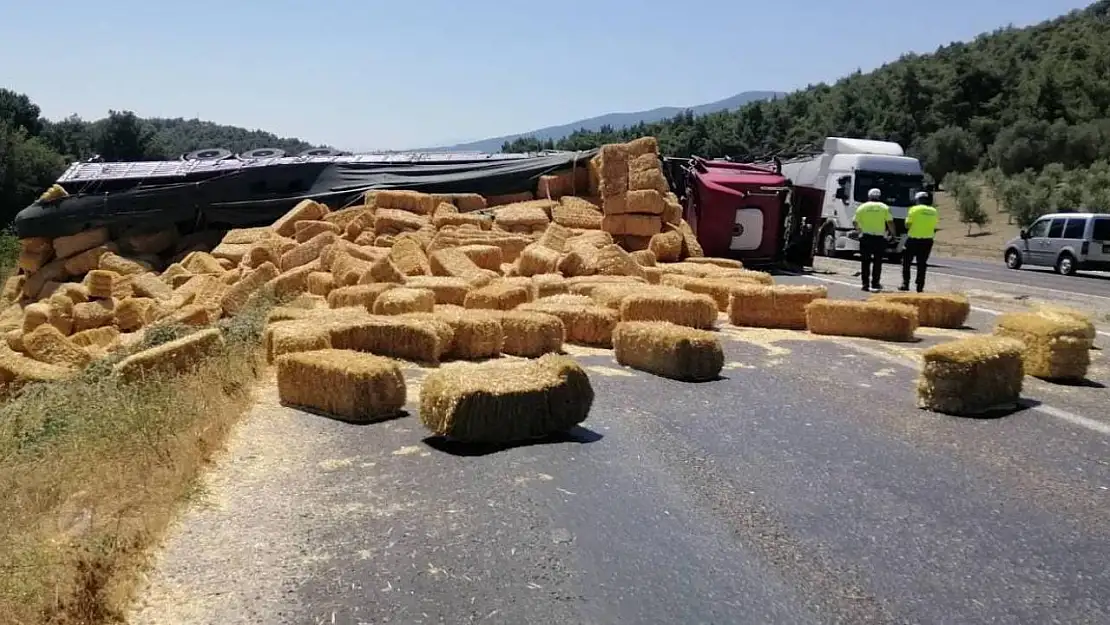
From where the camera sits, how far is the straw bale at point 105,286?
1659cm

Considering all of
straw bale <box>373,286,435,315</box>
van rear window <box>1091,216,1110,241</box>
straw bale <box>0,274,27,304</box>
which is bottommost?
van rear window <box>1091,216,1110,241</box>

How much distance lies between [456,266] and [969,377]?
808 centimetres

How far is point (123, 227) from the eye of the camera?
63.0 feet

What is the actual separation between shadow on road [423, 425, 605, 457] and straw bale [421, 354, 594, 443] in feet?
0.13

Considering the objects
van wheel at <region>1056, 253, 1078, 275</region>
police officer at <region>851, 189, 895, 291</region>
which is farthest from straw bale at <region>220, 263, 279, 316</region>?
van wheel at <region>1056, 253, 1078, 275</region>

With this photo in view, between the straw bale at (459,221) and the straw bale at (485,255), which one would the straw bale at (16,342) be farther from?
the straw bale at (459,221)

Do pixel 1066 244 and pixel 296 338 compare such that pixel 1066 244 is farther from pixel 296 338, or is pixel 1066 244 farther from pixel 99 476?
pixel 99 476

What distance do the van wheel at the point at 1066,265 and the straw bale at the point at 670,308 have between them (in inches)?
858

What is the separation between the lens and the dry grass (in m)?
4.16

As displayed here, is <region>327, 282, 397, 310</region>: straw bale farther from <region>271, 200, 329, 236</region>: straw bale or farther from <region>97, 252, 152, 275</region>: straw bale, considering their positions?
<region>97, 252, 152, 275</region>: straw bale

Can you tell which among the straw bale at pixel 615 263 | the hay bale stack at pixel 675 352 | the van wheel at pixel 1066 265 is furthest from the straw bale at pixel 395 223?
the van wheel at pixel 1066 265

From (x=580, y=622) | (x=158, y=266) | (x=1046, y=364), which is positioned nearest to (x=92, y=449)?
(x=580, y=622)

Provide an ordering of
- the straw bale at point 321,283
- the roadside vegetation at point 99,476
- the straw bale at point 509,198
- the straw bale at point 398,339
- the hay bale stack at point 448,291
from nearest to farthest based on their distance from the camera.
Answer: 1. the roadside vegetation at point 99,476
2. the straw bale at point 398,339
3. the hay bale stack at point 448,291
4. the straw bale at point 321,283
5. the straw bale at point 509,198

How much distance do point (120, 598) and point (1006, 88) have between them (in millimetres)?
75623
